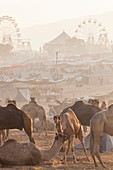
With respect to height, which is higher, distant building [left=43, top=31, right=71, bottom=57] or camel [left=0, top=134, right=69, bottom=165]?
distant building [left=43, top=31, right=71, bottom=57]

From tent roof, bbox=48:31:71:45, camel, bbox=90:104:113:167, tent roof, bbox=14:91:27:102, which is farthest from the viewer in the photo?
tent roof, bbox=48:31:71:45

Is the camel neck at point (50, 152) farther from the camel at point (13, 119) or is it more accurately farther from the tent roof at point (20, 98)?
the tent roof at point (20, 98)

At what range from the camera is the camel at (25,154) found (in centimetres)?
792

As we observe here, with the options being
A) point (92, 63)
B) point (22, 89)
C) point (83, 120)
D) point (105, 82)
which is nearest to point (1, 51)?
point (92, 63)

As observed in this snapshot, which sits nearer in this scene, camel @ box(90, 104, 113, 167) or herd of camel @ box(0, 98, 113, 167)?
herd of camel @ box(0, 98, 113, 167)

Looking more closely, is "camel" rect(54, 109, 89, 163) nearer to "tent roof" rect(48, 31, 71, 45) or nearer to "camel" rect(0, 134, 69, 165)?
"camel" rect(0, 134, 69, 165)

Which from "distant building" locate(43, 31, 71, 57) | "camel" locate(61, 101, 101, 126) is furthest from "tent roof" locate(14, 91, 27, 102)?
"distant building" locate(43, 31, 71, 57)

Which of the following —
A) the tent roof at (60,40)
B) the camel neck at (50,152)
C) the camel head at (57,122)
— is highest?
the tent roof at (60,40)

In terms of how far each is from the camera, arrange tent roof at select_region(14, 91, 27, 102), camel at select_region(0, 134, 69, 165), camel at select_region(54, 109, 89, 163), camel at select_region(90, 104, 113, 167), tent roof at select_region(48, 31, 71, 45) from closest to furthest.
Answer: camel at select_region(0, 134, 69, 165)
camel at select_region(90, 104, 113, 167)
camel at select_region(54, 109, 89, 163)
tent roof at select_region(14, 91, 27, 102)
tent roof at select_region(48, 31, 71, 45)

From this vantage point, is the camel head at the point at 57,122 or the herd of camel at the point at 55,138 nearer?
the herd of camel at the point at 55,138

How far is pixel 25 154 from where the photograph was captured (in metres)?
7.94

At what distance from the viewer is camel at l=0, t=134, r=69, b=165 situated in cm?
792

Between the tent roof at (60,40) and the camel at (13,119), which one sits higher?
the tent roof at (60,40)

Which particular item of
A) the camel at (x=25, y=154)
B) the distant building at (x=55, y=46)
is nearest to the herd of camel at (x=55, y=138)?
the camel at (x=25, y=154)
